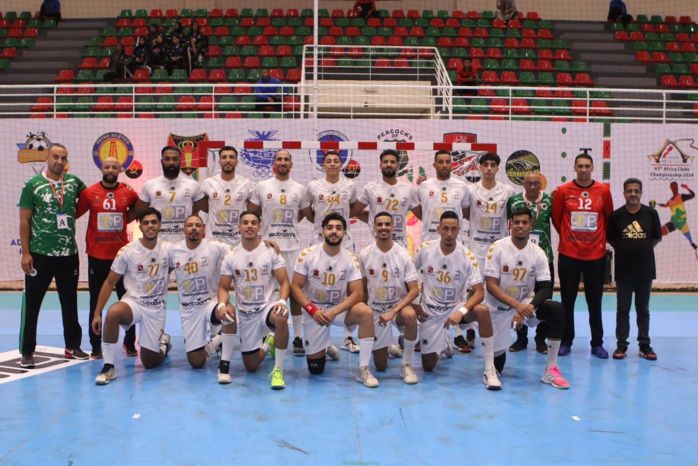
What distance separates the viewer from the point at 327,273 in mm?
7230

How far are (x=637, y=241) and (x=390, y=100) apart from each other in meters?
9.36

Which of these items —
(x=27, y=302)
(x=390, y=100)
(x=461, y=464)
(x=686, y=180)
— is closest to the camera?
(x=461, y=464)

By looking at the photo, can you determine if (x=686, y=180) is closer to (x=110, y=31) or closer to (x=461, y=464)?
(x=461, y=464)

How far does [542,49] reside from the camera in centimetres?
2038

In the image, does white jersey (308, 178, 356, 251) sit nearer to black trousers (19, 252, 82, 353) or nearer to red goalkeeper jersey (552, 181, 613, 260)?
red goalkeeper jersey (552, 181, 613, 260)

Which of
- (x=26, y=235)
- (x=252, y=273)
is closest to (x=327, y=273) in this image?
(x=252, y=273)

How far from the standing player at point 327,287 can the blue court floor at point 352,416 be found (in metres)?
0.41

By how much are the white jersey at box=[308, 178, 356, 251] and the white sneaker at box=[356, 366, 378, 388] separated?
1.88 meters

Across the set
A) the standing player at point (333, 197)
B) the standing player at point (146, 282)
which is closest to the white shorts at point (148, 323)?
the standing player at point (146, 282)

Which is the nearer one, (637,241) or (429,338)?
(429,338)

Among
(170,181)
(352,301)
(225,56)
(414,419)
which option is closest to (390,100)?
(225,56)

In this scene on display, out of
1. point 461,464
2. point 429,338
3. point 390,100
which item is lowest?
point 461,464

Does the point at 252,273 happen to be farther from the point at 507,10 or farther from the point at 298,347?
the point at 507,10

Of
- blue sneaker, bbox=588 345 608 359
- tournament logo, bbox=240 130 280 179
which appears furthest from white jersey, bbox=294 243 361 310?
tournament logo, bbox=240 130 280 179
